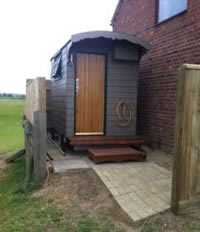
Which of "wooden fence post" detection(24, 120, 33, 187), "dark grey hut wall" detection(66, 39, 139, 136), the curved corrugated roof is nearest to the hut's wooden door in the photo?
"dark grey hut wall" detection(66, 39, 139, 136)

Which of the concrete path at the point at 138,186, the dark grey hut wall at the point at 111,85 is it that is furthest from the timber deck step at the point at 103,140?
the concrete path at the point at 138,186

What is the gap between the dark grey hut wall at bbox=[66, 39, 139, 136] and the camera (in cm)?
550

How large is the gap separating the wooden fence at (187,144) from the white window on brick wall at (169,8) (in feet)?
10.9

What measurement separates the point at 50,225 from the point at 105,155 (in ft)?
6.96

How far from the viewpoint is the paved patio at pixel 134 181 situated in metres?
3.02

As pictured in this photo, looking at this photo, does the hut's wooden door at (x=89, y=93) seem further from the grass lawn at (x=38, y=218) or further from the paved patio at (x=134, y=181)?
the grass lawn at (x=38, y=218)

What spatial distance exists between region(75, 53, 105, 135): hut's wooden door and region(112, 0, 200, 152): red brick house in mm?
1439

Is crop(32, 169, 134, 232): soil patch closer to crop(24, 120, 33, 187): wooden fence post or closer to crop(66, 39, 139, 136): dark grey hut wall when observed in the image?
crop(24, 120, 33, 187): wooden fence post

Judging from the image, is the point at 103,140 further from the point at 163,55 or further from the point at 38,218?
the point at 38,218

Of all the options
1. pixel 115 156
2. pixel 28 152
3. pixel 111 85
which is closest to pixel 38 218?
pixel 28 152

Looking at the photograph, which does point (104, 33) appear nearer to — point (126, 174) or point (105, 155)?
point (105, 155)

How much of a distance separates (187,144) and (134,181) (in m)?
1.26

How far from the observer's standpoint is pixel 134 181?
379 centimetres

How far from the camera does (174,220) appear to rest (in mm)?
2746
